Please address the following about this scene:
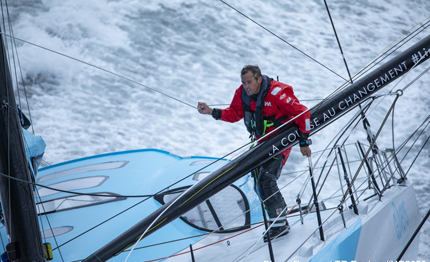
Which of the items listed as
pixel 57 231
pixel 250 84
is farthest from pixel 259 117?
pixel 57 231

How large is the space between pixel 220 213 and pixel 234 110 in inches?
26.7

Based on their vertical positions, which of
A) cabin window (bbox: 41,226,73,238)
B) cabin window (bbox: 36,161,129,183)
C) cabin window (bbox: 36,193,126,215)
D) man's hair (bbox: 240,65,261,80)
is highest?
man's hair (bbox: 240,65,261,80)

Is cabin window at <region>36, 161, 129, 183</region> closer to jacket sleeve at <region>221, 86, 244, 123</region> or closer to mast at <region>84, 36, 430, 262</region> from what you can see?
jacket sleeve at <region>221, 86, 244, 123</region>

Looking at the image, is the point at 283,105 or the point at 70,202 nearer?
the point at 283,105

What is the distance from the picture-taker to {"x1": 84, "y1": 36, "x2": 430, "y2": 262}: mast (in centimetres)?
151

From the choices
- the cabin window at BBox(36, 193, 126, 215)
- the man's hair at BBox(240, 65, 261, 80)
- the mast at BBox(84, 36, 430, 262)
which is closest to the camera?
the mast at BBox(84, 36, 430, 262)

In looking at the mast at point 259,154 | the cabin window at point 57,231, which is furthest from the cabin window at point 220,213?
the mast at point 259,154

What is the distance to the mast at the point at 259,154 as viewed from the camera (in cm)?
151

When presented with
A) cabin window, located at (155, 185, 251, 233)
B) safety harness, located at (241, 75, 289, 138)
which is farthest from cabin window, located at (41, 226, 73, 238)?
safety harness, located at (241, 75, 289, 138)

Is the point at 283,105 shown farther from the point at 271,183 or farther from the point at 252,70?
the point at 271,183

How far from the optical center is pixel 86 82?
618 centimetres

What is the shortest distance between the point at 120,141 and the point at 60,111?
1.17 metres

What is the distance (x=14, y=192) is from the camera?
1685 mm

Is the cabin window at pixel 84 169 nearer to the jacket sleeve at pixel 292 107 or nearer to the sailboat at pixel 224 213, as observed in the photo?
the sailboat at pixel 224 213
